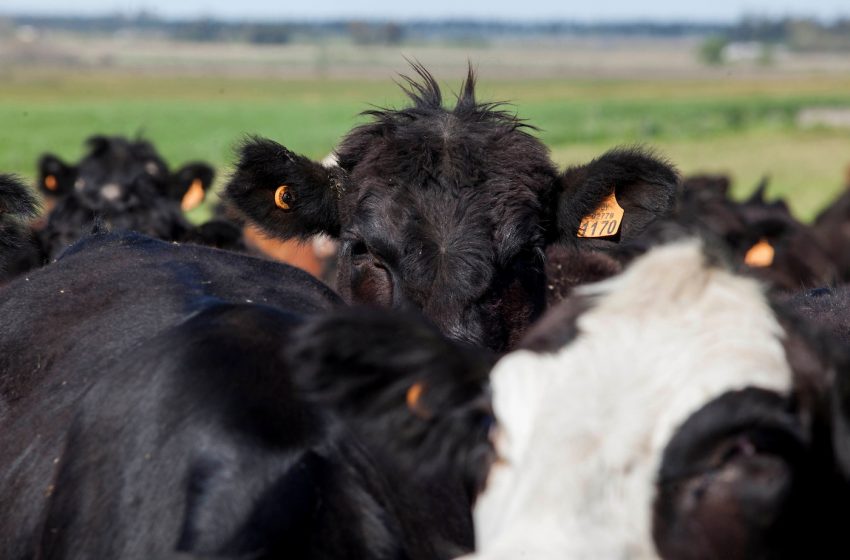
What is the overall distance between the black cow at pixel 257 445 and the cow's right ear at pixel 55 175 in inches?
360

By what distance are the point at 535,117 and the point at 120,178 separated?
56.3 m

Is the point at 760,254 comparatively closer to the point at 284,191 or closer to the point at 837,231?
the point at 837,231

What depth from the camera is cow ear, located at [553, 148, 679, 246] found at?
19.1 feet

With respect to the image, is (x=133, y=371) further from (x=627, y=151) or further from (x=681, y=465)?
(x=627, y=151)

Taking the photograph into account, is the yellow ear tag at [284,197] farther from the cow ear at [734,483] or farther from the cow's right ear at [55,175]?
the cow's right ear at [55,175]

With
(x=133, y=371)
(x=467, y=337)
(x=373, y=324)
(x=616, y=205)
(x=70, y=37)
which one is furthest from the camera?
(x=70, y=37)

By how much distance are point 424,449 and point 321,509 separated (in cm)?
27

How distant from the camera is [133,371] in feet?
10.3

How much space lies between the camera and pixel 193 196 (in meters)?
12.2

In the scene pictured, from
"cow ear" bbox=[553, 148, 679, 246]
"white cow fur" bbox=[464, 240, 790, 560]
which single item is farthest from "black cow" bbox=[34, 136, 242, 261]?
"white cow fur" bbox=[464, 240, 790, 560]

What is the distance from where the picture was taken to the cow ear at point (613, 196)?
19.1 feet

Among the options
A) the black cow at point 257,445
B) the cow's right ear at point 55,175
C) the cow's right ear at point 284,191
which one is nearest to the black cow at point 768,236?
the cow's right ear at point 55,175

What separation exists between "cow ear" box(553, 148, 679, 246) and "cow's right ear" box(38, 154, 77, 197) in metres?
7.59

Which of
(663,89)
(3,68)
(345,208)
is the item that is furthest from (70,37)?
(345,208)
